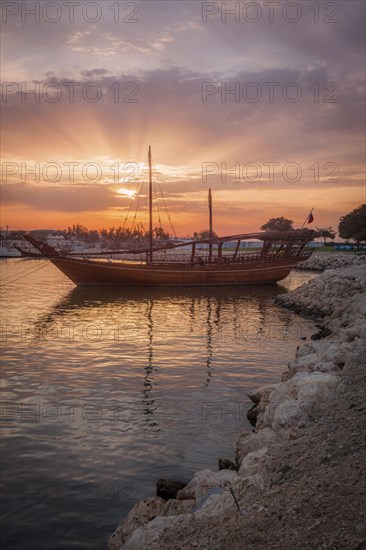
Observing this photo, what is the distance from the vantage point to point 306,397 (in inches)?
368

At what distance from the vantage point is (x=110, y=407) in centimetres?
1274

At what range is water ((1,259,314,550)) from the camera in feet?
26.3

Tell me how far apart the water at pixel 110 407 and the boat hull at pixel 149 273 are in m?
18.9

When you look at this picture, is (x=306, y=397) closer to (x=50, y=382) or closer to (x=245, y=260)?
(x=50, y=382)

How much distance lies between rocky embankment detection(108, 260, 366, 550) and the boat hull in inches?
1495

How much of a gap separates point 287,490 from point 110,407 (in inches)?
291

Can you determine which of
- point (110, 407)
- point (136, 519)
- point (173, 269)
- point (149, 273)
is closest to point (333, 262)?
point (173, 269)

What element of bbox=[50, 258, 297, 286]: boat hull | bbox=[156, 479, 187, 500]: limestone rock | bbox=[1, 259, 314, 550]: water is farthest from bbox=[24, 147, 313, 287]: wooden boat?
bbox=[156, 479, 187, 500]: limestone rock

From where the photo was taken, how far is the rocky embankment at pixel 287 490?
5129 millimetres

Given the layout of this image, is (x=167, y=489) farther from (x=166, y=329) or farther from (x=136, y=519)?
(x=166, y=329)

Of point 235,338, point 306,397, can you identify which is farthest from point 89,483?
point 235,338

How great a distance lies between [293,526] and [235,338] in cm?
1794

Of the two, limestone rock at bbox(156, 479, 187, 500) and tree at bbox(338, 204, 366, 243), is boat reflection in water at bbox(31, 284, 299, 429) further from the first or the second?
tree at bbox(338, 204, 366, 243)

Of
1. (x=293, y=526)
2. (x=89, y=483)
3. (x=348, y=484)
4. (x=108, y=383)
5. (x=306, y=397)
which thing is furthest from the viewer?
(x=108, y=383)
